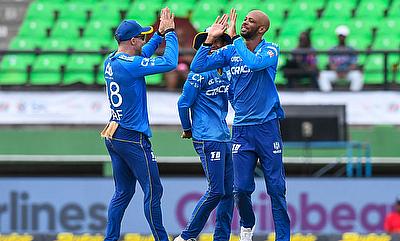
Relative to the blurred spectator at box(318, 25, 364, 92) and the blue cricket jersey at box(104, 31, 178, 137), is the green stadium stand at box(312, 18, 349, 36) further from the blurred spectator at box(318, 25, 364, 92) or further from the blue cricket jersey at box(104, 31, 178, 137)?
the blue cricket jersey at box(104, 31, 178, 137)

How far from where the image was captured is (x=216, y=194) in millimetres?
11969

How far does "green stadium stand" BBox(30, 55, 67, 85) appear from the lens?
1889cm

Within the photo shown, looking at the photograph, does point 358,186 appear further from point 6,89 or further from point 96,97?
point 6,89

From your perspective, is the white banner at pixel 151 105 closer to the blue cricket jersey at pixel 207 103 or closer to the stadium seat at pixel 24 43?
the stadium seat at pixel 24 43

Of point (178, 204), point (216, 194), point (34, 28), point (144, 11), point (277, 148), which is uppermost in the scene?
point (144, 11)

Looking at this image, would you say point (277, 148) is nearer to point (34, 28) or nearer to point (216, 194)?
point (216, 194)

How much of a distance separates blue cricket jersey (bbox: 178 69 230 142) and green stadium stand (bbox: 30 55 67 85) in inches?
265

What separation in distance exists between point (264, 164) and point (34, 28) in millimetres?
10948

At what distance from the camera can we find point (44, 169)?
19.4m

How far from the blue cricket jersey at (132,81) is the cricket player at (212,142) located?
0.65 meters

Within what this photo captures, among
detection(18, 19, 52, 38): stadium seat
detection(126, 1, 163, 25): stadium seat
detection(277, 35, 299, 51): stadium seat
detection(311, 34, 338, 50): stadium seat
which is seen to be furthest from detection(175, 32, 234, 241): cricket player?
detection(18, 19, 52, 38): stadium seat

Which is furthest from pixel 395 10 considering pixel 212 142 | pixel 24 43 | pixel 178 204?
pixel 212 142

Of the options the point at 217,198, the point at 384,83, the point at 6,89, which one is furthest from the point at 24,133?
the point at 217,198

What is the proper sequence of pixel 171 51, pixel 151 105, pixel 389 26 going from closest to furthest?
pixel 171 51 < pixel 151 105 < pixel 389 26
